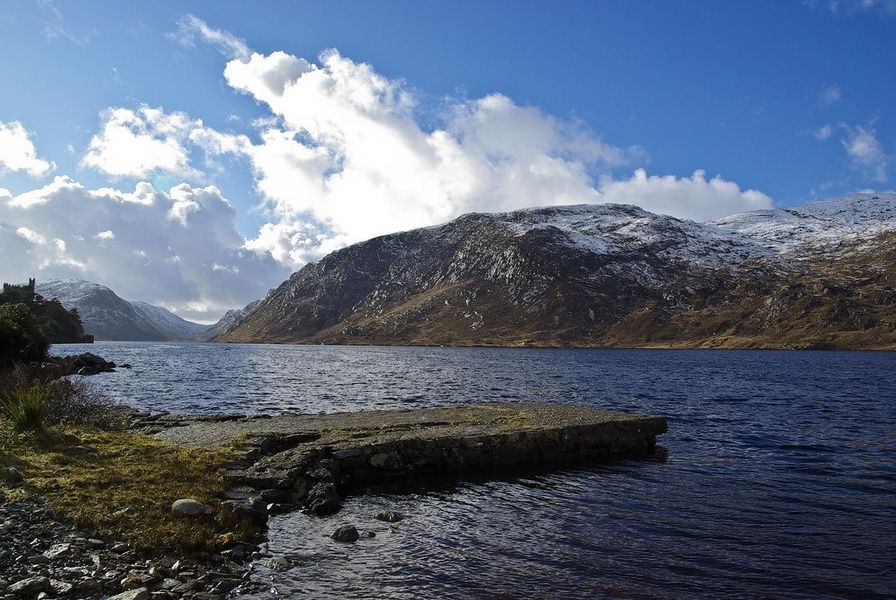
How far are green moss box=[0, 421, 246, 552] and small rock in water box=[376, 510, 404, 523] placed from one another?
461 cm

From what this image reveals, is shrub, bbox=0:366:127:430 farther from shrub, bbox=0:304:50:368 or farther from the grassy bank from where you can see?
shrub, bbox=0:304:50:368

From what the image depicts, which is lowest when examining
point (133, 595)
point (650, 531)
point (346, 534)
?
point (650, 531)

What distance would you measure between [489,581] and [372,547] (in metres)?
3.47

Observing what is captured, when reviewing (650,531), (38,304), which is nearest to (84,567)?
(650,531)

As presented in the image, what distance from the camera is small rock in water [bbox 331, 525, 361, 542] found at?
15.3m

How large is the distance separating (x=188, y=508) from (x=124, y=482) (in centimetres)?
271

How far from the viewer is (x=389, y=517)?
57.6 ft

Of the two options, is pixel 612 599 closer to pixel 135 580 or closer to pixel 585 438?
pixel 135 580

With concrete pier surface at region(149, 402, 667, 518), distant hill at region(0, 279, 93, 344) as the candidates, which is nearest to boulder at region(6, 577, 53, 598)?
concrete pier surface at region(149, 402, 667, 518)

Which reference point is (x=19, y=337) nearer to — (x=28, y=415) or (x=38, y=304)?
(x=28, y=415)

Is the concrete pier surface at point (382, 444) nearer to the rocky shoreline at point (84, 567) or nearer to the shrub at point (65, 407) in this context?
the shrub at point (65, 407)

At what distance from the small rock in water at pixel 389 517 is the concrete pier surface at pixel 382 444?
1609mm

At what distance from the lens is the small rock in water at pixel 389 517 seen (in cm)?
1747

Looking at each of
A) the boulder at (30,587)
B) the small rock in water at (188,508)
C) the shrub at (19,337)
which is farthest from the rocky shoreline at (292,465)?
the shrub at (19,337)
